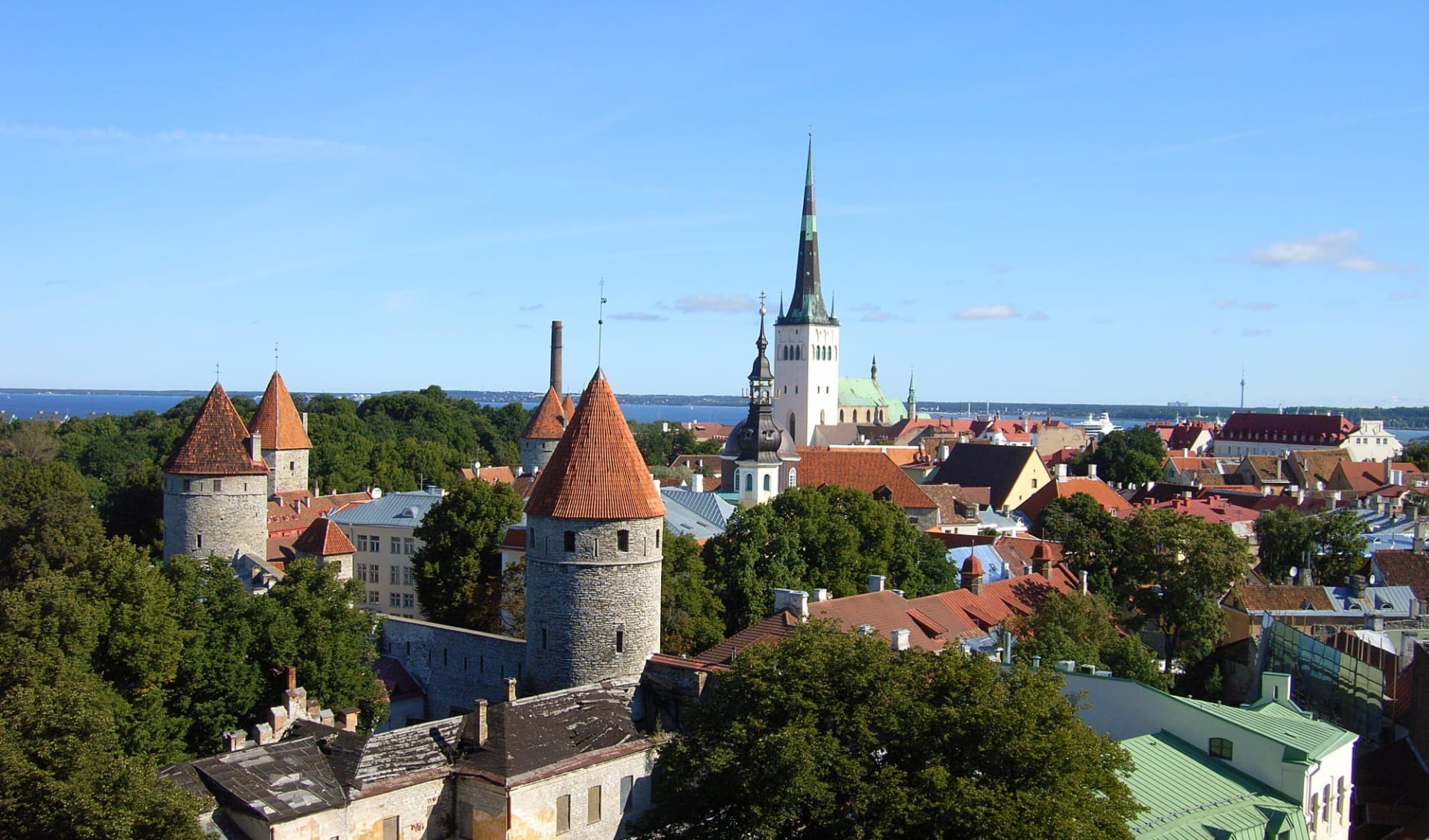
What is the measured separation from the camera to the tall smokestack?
273ft

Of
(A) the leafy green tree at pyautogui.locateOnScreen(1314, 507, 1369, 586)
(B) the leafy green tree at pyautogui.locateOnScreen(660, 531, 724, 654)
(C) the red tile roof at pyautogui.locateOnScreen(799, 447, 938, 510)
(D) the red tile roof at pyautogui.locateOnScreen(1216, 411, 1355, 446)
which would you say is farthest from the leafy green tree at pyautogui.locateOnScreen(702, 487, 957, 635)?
(D) the red tile roof at pyautogui.locateOnScreen(1216, 411, 1355, 446)

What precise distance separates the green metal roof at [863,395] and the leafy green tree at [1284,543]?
8192 centimetres

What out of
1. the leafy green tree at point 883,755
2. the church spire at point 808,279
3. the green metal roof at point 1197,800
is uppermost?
the church spire at point 808,279

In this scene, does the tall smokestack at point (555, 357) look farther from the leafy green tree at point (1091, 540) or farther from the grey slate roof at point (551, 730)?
the grey slate roof at point (551, 730)

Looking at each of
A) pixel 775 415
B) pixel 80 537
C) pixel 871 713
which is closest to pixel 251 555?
pixel 80 537

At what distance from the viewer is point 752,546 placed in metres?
37.7

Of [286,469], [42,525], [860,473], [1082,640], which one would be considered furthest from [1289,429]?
[42,525]

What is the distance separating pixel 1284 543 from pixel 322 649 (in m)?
35.4

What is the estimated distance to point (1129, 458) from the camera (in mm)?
90312

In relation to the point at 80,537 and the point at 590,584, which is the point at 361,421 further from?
the point at 590,584

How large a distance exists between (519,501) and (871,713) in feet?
71.7

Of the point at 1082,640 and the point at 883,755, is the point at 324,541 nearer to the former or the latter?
the point at 1082,640

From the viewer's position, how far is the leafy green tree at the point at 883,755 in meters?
18.3

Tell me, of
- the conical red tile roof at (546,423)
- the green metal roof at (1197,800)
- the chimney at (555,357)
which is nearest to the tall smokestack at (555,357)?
the chimney at (555,357)
